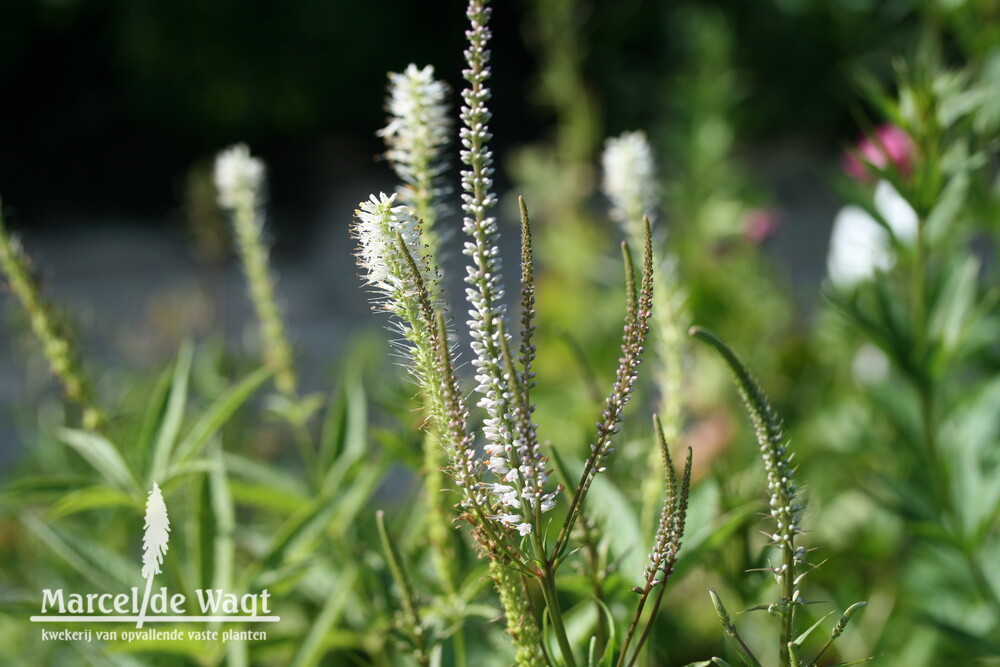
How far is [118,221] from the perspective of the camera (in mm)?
5273

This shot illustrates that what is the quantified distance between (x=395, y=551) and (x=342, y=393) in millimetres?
466

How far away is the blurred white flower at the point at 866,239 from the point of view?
1.43 metres

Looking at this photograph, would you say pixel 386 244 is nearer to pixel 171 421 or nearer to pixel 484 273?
pixel 484 273

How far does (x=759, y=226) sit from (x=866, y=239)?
0.99 ft

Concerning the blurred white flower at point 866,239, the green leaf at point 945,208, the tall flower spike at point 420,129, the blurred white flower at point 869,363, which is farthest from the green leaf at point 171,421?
the blurred white flower at point 869,363

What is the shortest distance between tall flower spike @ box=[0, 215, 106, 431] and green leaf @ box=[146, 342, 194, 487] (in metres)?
0.06

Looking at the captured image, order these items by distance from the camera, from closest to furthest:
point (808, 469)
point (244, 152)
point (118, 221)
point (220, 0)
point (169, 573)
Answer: point (169, 573) → point (244, 152) → point (808, 469) → point (220, 0) → point (118, 221)

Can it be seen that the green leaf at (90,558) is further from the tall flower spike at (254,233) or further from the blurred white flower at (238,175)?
the blurred white flower at (238,175)

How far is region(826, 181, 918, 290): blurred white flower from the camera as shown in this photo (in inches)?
56.3

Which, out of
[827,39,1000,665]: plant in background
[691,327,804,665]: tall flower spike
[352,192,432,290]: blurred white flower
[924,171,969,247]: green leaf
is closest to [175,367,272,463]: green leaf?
[352,192,432,290]: blurred white flower

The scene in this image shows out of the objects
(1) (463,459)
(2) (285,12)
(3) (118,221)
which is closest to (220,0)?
(2) (285,12)

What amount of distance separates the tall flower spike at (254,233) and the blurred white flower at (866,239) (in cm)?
82

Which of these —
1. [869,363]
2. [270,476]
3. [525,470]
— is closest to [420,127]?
[525,470]

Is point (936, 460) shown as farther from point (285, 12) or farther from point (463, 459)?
point (285, 12)
